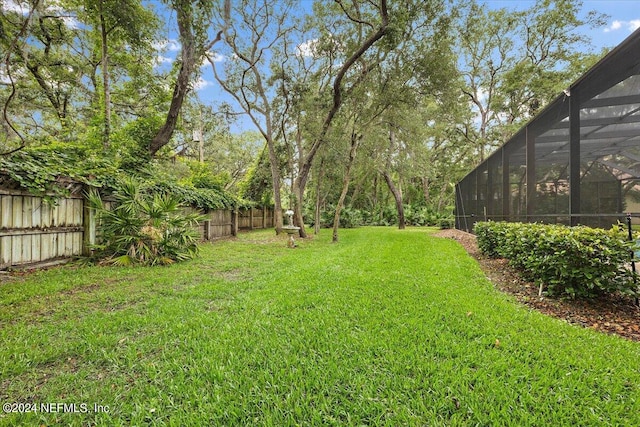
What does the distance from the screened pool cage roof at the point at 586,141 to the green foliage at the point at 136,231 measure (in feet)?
22.8

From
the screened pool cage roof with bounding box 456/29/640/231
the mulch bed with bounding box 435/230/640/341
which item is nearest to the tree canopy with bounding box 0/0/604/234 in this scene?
the screened pool cage roof with bounding box 456/29/640/231

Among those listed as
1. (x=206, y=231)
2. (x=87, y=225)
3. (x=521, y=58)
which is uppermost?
(x=521, y=58)

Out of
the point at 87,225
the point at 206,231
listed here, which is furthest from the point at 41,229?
the point at 206,231

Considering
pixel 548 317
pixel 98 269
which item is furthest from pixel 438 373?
pixel 98 269

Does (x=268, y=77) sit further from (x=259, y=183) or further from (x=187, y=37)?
(x=259, y=183)

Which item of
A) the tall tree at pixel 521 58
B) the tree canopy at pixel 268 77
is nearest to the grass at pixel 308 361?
the tree canopy at pixel 268 77

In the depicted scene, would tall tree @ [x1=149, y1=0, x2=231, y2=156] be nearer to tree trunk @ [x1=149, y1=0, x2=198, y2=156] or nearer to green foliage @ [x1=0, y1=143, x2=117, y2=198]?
tree trunk @ [x1=149, y1=0, x2=198, y2=156]

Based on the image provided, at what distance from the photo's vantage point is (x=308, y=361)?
174 centimetres

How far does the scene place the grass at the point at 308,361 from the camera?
1329 millimetres

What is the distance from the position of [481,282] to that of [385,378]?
2.93 m

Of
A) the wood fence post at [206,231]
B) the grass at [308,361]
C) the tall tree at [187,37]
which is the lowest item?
the grass at [308,361]

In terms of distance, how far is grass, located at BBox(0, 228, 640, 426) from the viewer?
1329 mm

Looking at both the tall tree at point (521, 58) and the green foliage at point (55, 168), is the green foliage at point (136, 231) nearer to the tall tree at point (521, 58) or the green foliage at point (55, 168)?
the green foliage at point (55, 168)

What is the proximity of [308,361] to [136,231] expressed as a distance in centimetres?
497
